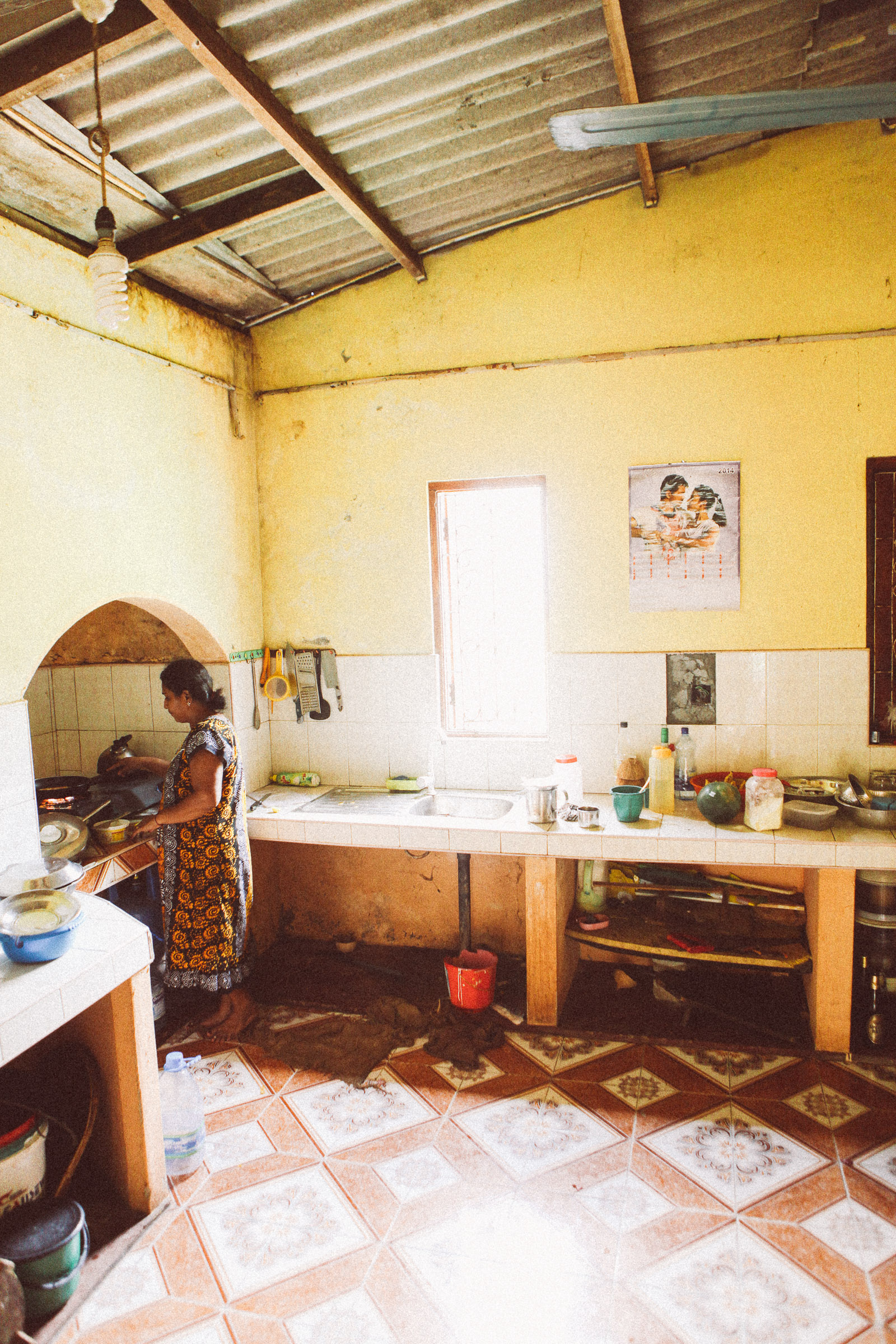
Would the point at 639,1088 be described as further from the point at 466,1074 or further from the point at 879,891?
the point at 879,891

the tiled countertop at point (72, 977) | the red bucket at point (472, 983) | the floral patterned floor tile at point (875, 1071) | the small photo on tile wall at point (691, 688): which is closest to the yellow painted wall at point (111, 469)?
the tiled countertop at point (72, 977)

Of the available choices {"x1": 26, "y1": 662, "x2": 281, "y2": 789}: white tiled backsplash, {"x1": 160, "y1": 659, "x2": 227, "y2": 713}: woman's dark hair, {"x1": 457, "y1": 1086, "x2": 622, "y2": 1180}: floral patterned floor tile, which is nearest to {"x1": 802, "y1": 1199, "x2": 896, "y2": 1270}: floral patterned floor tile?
{"x1": 457, "y1": 1086, "x2": 622, "y2": 1180}: floral patterned floor tile

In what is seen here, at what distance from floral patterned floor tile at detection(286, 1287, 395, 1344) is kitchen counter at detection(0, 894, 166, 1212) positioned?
0.68 m

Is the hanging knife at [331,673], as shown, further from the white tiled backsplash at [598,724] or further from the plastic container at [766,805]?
the plastic container at [766,805]

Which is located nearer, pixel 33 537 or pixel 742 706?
pixel 33 537

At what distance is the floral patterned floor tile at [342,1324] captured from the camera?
2.03 m

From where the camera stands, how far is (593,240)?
3.59m

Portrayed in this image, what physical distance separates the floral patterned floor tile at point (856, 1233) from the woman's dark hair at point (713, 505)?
2578 millimetres

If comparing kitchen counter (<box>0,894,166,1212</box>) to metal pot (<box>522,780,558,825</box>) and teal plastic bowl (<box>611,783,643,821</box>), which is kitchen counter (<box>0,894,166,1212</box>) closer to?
metal pot (<box>522,780,558,825</box>)

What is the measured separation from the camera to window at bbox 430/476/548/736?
3.93 m

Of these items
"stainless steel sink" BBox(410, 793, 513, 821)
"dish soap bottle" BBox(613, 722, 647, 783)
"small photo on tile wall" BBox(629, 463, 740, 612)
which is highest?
"small photo on tile wall" BBox(629, 463, 740, 612)

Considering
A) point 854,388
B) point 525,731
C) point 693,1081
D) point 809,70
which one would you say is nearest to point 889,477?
point 854,388

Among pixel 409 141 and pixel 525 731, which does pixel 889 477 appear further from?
pixel 409 141

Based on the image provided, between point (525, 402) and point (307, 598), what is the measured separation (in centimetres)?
149
